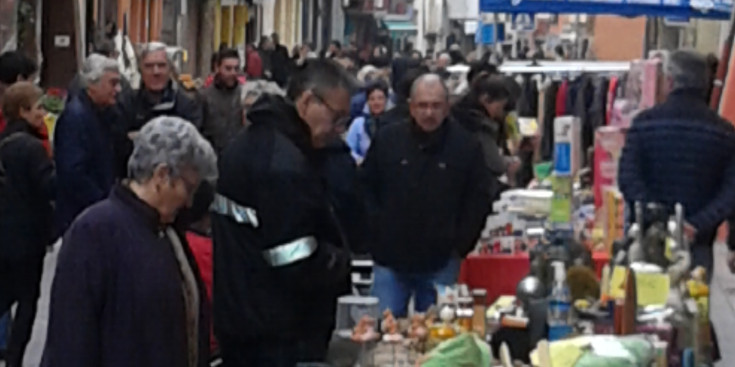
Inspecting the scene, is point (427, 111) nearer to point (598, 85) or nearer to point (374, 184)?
point (374, 184)

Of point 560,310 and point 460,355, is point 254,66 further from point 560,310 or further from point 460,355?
point 460,355

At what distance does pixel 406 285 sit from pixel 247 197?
8.64 ft

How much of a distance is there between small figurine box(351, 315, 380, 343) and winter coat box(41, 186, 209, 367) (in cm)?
125

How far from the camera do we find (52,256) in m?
15.5

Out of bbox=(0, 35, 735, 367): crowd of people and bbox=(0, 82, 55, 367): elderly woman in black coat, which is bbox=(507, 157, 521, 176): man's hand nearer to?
bbox=(0, 35, 735, 367): crowd of people

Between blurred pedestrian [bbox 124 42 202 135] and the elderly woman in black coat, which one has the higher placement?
blurred pedestrian [bbox 124 42 202 135]

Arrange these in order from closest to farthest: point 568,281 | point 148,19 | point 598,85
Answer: point 568,281 → point 598,85 → point 148,19

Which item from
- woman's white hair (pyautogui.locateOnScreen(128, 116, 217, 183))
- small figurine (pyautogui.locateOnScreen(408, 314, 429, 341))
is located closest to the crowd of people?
woman's white hair (pyautogui.locateOnScreen(128, 116, 217, 183))

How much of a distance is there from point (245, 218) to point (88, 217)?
4.41 ft

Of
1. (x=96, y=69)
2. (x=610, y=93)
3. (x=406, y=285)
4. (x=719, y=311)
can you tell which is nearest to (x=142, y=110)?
(x=96, y=69)

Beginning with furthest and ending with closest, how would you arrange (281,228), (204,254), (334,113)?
(204,254)
(334,113)
(281,228)

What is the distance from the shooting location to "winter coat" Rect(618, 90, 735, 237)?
9.22m

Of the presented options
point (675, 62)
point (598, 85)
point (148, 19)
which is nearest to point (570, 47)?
point (148, 19)

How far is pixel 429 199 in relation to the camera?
8.87m
